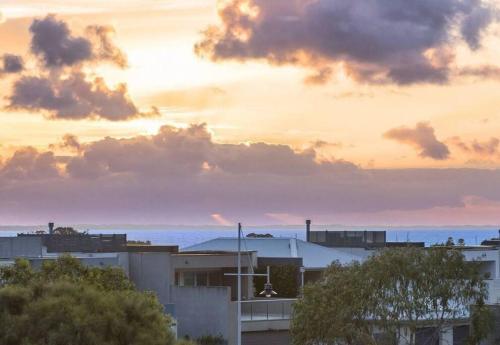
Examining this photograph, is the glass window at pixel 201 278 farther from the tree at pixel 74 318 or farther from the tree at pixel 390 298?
the tree at pixel 74 318

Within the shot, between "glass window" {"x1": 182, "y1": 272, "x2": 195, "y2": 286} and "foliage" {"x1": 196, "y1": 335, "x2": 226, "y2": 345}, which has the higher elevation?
"glass window" {"x1": 182, "y1": 272, "x2": 195, "y2": 286}

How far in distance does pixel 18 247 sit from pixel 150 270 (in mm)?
8487

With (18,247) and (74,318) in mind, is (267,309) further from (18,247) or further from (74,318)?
(74,318)

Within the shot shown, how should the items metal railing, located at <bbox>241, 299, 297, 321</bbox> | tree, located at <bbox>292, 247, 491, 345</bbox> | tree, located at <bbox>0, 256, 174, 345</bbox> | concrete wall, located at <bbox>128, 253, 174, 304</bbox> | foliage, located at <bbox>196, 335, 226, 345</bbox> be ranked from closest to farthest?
1. tree, located at <bbox>0, 256, 174, 345</bbox>
2. tree, located at <bbox>292, 247, 491, 345</bbox>
3. foliage, located at <bbox>196, 335, 226, 345</bbox>
4. metal railing, located at <bbox>241, 299, 297, 321</bbox>
5. concrete wall, located at <bbox>128, 253, 174, 304</bbox>

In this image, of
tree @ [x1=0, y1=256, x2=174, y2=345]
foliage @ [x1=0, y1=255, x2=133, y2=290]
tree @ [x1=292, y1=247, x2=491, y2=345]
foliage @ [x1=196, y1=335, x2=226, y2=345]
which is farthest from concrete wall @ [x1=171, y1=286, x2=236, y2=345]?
tree @ [x1=0, y1=256, x2=174, y2=345]

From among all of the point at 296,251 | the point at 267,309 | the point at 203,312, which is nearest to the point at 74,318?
the point at 203,312

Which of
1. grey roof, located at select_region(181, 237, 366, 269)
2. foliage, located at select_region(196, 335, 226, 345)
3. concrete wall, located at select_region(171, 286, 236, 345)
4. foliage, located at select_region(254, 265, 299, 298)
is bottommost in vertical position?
foliage, located at select_region(196, 335, 226, 345)

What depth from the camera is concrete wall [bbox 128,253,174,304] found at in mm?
62188

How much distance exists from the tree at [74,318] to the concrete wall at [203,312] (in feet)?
91.0

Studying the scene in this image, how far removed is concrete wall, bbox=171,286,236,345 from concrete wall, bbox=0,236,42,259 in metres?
10.1

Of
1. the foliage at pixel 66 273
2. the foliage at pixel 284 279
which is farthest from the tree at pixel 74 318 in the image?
the foliage at pixel 284 279

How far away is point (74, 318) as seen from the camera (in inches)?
1064

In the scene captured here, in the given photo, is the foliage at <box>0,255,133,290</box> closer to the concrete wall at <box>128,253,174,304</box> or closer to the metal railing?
the concrete wall at <box>128,253,174,304</box>

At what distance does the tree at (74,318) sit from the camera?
2692 centimetres
